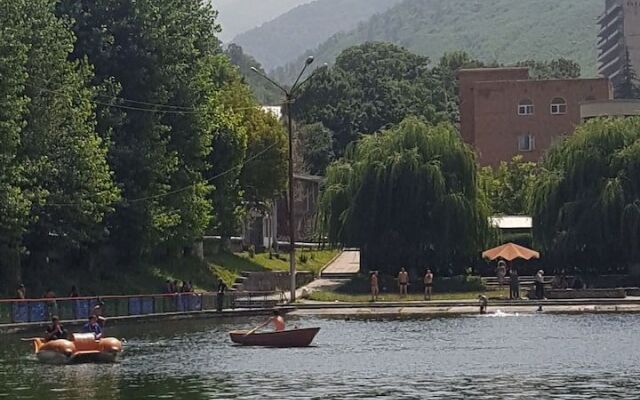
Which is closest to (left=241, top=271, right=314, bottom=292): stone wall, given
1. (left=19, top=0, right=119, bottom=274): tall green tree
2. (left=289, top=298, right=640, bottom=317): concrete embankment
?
(left=289, top=298, right=640, bottom=317): concrete embankment

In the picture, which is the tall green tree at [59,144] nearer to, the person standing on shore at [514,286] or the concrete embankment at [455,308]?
the concrete embankment at [455,308]

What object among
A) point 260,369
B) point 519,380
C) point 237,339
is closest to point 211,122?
point 237,339

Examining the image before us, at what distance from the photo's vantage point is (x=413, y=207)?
8275cm

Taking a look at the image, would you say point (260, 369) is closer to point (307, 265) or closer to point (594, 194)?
point (594, 194)

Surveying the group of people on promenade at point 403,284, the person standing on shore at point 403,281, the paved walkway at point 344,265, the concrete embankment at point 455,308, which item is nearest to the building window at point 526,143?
the paved walkway at point 344,265

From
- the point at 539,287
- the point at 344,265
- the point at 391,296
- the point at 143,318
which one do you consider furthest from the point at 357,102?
the point at 143,318

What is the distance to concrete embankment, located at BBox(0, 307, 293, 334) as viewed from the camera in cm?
5736

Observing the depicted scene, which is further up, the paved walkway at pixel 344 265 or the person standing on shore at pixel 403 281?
the paved walkway at pixel 344 265

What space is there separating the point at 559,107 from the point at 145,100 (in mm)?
74045

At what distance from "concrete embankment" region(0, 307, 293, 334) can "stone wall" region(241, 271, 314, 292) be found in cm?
1451

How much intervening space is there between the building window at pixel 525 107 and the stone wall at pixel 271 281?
2337 inches

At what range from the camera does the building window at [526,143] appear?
471 ft

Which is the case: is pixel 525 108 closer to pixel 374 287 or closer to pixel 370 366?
pixel 374 287

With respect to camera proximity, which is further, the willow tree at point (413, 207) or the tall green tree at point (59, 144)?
the willow tree at point (413, 207)
